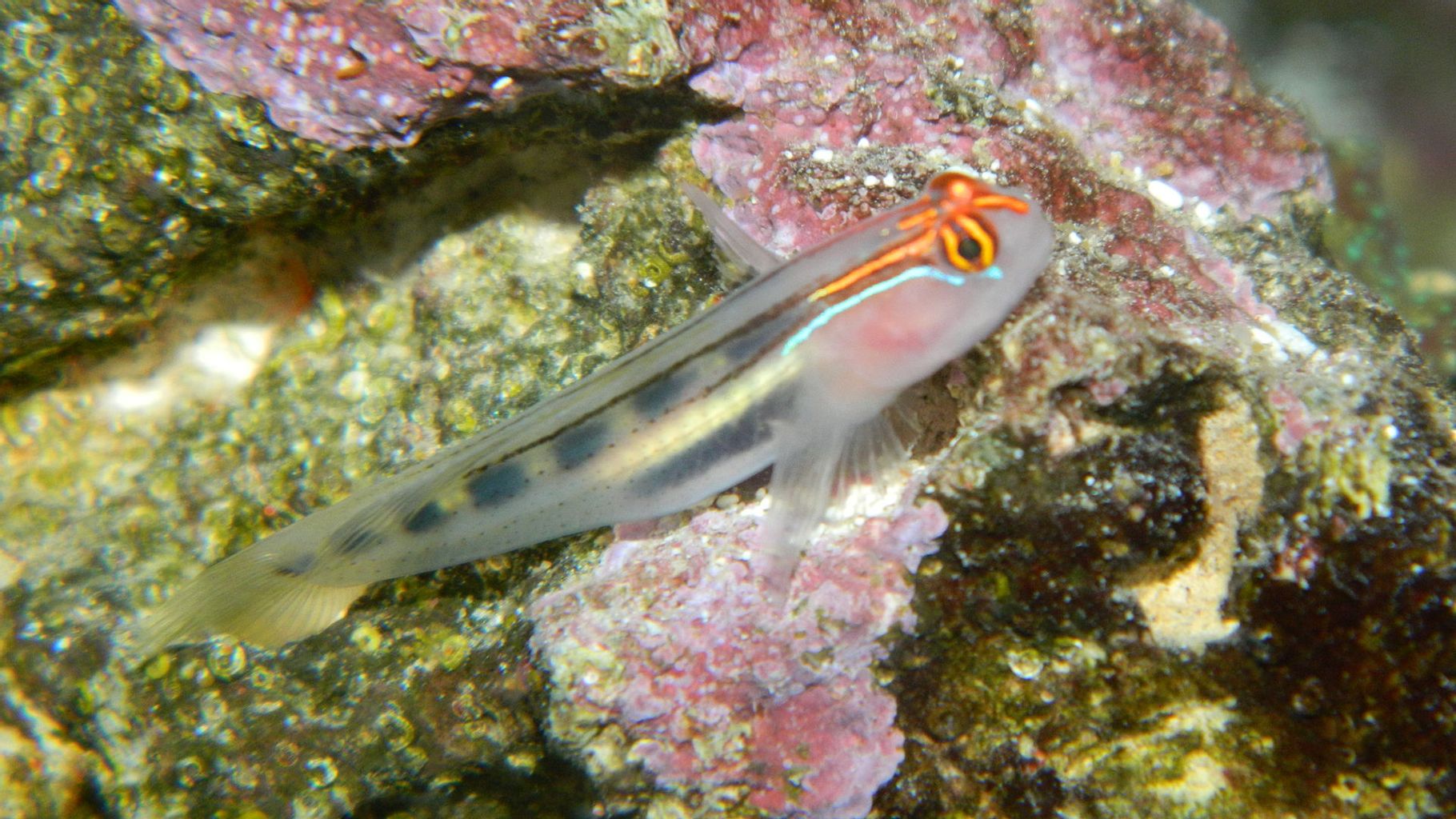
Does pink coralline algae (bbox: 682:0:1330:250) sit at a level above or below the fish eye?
above

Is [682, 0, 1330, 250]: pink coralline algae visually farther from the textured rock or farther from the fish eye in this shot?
the fish eye

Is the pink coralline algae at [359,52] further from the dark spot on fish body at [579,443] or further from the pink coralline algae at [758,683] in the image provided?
the pink coralline algae at [758,683]

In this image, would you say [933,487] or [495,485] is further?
[495,485]

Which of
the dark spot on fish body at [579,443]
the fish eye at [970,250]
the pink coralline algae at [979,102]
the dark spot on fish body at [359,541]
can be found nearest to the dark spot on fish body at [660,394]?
the dark spot on fish body at [579,443]

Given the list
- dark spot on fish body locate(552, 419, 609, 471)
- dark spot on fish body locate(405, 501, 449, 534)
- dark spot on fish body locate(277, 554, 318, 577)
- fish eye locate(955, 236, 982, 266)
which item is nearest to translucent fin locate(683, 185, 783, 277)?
fish eye locate(955, 236, 982, 266)

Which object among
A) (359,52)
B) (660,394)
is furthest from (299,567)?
(359,52)

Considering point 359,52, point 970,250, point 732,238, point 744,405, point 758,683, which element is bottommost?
point 758,683

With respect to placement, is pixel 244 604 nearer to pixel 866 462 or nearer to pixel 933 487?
pixel 866 462
